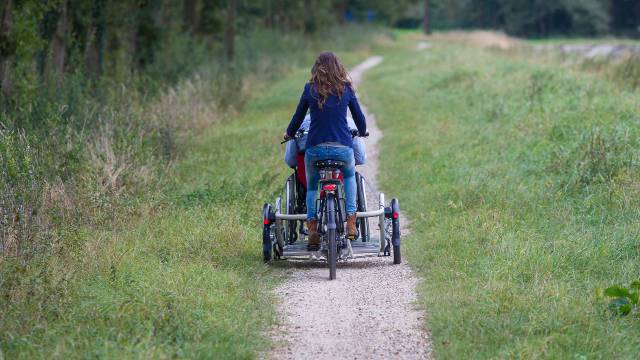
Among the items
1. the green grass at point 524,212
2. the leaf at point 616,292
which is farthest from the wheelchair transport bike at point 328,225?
the leaf at point 616,292

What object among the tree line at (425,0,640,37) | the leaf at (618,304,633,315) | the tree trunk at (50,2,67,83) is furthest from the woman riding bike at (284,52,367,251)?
the tree line at (425,0,640,37)

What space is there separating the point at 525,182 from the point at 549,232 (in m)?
2.74

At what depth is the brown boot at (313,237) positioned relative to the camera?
9.06 m

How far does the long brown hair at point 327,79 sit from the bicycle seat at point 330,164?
1.66ft

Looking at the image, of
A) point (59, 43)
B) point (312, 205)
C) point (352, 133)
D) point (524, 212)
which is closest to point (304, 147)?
point (352, 133)

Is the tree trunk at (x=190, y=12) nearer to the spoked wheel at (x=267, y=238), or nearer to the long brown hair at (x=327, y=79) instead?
the spoked wheel at (x=267, y=238)

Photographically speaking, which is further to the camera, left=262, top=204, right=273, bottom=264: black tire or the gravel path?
left=262, top=204, right=273, bottom=264: black tire

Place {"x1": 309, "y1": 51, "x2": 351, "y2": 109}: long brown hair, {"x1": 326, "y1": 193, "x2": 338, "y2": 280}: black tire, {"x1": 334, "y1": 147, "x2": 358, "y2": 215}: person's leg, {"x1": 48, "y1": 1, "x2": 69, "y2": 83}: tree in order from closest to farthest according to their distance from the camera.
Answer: {"x1": 326, "y1": 193, "x2": 338, "y2": 280}: black tire → {"x1": 309, "y1": 51, "x2": 351, "y2": 109}: long brown hair → {"x1": 334, "y1": 147, "x2": 358, "y2": 215}: person's leg → {"x1": 48, "y1": 1, "x2": 69, "y2": 83}: tree

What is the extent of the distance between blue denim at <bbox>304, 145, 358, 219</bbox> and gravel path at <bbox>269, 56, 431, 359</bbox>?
624 millimetres

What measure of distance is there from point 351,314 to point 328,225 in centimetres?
121

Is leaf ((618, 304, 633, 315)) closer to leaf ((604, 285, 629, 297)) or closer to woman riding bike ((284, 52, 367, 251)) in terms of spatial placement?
leaf ((604, 285, 629, 297))

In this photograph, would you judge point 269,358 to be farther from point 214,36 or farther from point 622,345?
point 214,36

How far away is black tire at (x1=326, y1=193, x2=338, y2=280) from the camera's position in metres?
8.66

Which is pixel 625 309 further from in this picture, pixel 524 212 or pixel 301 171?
pixel 524 212
